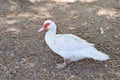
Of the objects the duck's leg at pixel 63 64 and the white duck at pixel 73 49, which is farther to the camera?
the duck's leg at pixel 63 64

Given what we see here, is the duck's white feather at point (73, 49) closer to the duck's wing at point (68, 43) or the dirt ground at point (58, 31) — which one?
the duck's wing at point (68, 43)

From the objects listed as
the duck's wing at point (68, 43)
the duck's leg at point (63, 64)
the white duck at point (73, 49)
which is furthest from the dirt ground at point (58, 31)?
Result: the duck's wing at point (68, 43)

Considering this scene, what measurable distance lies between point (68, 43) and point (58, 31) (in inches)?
48.7

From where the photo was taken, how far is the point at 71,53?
16.0ft

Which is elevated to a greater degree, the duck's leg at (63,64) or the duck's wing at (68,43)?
the duck's wing at (68,43)

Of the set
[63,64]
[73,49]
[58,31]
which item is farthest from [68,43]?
[58,31]

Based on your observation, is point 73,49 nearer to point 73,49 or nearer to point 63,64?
point 73,49

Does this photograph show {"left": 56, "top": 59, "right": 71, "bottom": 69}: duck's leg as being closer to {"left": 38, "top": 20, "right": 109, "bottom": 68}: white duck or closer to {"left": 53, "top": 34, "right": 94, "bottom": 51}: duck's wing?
{"left": 38, "top": 20, "right": 109, "bottom": 68}: white duck

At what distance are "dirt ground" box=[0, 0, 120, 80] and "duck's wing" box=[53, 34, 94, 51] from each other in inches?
12.9

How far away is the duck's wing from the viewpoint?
490cm

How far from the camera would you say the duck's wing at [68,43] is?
16.1ft

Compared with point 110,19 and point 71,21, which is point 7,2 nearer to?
point 71,21

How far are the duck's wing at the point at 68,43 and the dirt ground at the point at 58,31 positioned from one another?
33 centimetres

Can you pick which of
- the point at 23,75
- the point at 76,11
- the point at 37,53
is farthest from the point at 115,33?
the point at 23,75
